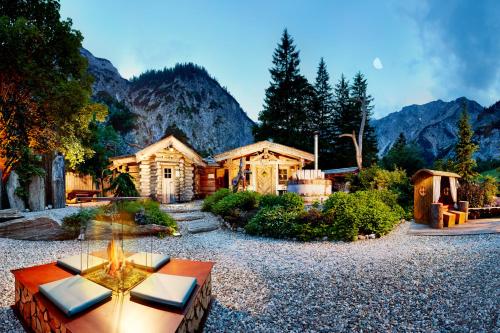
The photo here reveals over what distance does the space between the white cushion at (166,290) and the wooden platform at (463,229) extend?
697 cm

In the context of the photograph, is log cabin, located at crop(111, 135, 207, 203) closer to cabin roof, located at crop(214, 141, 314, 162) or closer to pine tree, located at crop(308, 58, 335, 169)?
cabin roof, located at crop(214, 141, 314, 162)

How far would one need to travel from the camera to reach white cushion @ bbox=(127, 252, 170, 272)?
11.4 feet

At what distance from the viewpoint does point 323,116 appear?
29.2 metres

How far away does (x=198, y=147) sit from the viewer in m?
56.4

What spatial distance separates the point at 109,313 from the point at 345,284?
10.6ft

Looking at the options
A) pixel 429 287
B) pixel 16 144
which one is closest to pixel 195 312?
pixel 429 287

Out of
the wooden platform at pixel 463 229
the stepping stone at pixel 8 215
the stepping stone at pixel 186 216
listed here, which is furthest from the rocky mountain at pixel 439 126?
the stepping stone at pixel 8 215

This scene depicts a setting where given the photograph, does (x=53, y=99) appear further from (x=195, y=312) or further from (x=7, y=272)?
(x=195, y=312)

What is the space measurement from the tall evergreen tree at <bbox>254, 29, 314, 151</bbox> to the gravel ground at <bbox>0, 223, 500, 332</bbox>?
63.6 feet

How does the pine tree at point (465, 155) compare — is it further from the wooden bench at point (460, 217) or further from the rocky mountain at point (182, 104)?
the rocky mountain at point (182, 104)

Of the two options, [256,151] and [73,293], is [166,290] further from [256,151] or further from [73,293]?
[256,151]

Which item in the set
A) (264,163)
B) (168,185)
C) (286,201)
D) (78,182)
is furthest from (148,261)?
(78,182)

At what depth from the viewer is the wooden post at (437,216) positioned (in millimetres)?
7719

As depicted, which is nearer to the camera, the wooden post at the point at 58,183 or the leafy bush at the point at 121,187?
the leafy bush at the point at 121,187
